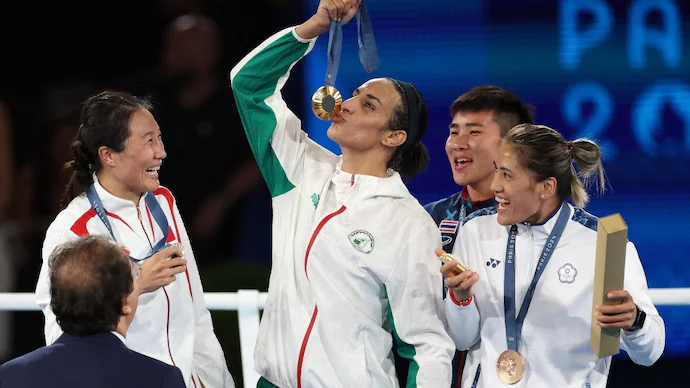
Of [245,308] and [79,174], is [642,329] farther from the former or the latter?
[79,174]

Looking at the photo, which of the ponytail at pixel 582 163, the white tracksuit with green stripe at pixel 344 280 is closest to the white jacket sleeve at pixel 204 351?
the white tracksuit with green stripe at pixel 344 280

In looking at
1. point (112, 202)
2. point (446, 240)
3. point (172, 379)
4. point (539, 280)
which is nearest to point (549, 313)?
point (539, 280)

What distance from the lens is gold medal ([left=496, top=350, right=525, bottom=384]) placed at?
311 cm

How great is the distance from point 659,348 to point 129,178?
180 cm

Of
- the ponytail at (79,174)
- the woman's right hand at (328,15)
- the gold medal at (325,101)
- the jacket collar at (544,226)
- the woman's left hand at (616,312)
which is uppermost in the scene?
the woman's right hand at (328,15)

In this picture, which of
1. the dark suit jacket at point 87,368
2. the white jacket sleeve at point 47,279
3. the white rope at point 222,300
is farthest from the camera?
the white rope at point 222,300

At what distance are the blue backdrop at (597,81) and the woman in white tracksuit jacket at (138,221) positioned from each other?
187cm

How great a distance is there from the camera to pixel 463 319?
3.12 m

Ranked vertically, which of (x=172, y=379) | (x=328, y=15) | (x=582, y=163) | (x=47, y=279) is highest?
(x=328, y=15)

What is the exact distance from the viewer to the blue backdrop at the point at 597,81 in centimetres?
516

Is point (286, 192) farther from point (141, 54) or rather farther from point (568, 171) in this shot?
point (141, 54)

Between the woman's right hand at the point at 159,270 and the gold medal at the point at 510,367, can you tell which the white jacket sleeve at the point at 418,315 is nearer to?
the gold medal at the point at 510,367

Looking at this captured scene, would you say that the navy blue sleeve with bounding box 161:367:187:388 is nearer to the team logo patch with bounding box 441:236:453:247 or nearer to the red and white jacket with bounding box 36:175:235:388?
the red and white jacket with bounding box 36:175:235:388

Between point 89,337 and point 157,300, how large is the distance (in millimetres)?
789
